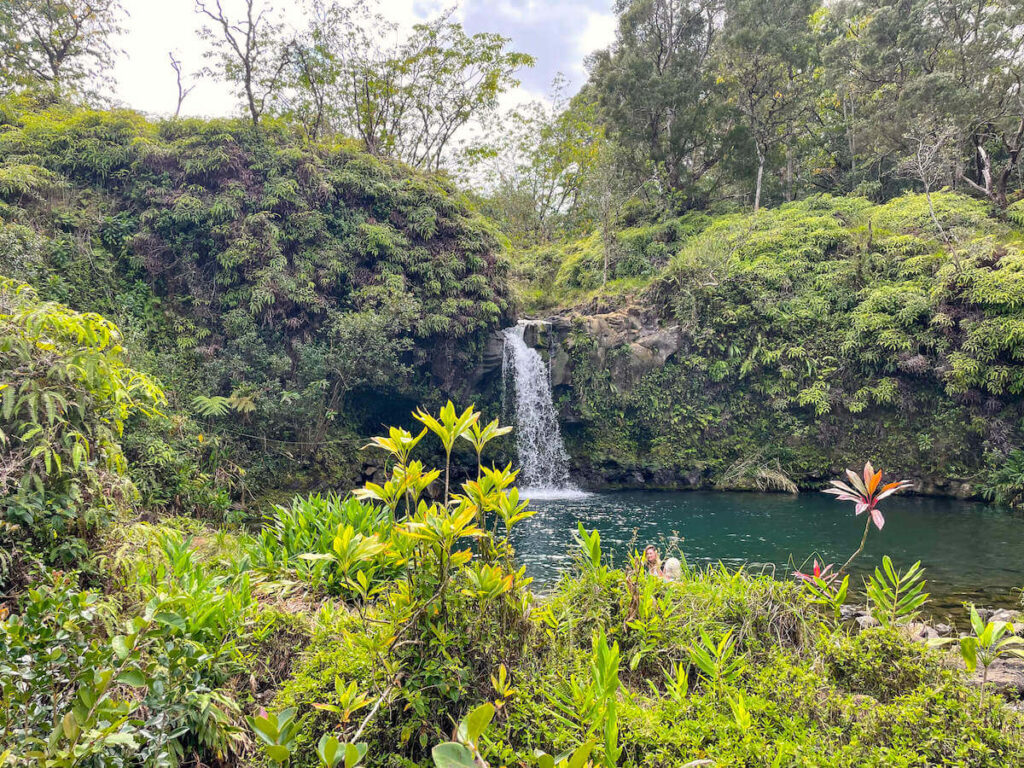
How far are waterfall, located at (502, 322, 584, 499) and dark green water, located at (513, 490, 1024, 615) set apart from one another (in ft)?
6.76

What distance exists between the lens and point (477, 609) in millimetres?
1756

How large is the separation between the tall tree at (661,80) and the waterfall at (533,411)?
9900mm

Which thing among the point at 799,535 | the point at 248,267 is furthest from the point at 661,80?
the point at 799,535

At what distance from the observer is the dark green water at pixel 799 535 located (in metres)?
6.38

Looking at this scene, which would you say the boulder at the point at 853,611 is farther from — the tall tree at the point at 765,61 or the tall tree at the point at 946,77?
the tall tree at the point at 765,61

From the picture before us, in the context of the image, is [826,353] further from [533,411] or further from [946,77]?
[946,77]

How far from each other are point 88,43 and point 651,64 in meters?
17.2

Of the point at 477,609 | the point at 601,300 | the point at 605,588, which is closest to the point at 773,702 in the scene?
the point at 605,588

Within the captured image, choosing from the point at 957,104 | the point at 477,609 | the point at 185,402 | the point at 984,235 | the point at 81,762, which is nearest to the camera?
the point at 81,762

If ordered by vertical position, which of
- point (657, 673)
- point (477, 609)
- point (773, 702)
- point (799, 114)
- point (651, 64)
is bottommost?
point (657, 673)

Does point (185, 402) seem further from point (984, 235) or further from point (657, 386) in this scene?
point (984, 235)

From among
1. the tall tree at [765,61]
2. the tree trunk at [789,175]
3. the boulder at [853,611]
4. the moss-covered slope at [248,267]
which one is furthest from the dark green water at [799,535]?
the tree trunk at [789,175]

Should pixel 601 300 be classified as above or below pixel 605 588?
above

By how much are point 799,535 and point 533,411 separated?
23.6 feet
